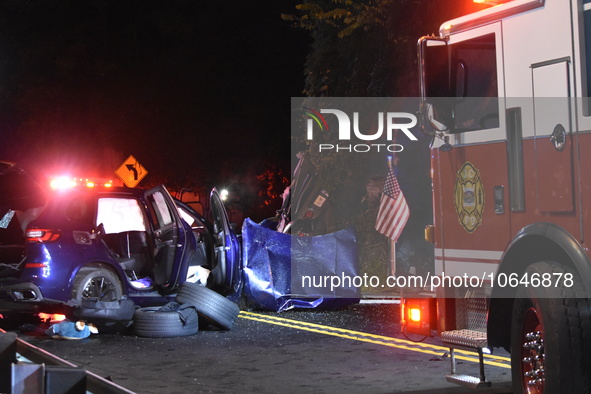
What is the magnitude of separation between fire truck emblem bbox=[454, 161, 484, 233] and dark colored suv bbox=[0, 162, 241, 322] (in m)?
5.49

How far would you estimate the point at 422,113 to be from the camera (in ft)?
23.5

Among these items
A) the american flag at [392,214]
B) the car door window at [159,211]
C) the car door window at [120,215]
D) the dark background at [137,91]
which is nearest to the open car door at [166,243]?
the car door window at [159,211]

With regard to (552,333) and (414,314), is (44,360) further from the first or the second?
(414,314)

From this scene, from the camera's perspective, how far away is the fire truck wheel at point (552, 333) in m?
5.60

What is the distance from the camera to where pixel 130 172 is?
21.4 metres

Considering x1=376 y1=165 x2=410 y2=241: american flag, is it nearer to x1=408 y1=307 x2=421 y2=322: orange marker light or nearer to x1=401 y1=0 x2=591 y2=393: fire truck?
x1=408 y1=307 x2=421 y2=322: orange marker light

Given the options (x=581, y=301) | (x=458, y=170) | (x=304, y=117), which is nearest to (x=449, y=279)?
(x=458, y=170)

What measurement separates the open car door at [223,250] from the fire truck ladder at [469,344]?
231 inches

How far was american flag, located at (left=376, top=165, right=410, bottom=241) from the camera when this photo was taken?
1252 cm

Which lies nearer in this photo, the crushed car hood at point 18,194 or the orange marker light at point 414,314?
the orange marker light at point 414,314

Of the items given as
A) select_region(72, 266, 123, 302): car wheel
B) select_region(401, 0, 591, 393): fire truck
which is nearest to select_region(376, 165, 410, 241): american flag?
select_region(72, 266, 123, 302): car wheel

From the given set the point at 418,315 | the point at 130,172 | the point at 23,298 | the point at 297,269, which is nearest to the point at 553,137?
the point at 418,315

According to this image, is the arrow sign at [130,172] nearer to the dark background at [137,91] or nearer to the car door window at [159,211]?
the car door window at [159,211]

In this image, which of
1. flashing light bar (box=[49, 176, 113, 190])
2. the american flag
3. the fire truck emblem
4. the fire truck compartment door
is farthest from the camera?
the american flag
